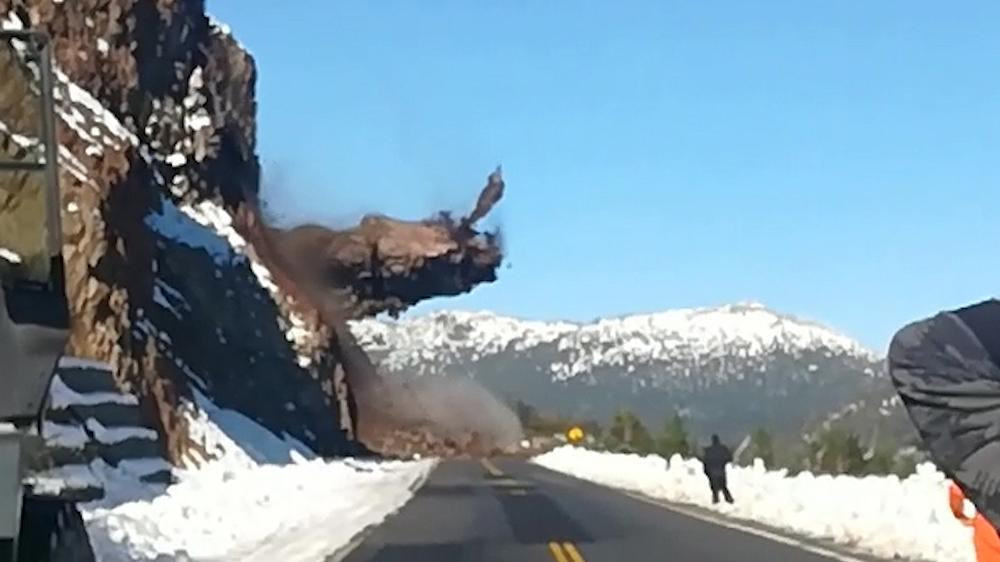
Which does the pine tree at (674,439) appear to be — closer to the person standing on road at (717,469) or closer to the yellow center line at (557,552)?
the person standing on road at (717,469)

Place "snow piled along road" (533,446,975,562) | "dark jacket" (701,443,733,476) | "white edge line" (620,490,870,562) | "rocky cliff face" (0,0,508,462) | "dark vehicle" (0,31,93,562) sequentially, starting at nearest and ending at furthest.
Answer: "dark vehicle" (0,31,93,562)
"white edge line" (620,490,870,562)
"snow piled along road" (533,446,975,562)
"rocky cliff face" (0,0,508,462)
"dark jacket" (701,443,733,476)

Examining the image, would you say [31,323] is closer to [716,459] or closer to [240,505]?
[240,505]

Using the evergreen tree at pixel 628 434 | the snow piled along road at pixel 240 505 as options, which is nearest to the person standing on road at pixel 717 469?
the snow piled along road at pixel 240 505

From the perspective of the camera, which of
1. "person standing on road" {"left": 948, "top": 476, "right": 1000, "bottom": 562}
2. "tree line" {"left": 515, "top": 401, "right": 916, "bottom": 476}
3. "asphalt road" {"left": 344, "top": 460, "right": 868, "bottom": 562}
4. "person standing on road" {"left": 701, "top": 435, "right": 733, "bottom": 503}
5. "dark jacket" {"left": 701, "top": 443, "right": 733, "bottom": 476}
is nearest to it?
"person standing on road" {"left": 948, "top": 476, "right": 1000, "bottom": 562}

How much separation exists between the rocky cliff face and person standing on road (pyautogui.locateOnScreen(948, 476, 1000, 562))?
108ft

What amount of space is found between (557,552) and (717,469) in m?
19.2

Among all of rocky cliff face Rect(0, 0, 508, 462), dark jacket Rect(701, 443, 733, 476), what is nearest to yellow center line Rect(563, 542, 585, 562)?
rocky cliff face Rect(0, 0, 508, 462)

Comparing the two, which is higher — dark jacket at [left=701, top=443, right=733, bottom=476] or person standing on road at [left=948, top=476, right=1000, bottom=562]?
person standing on road at [left=948, top=476, right=1000, bottom=562]

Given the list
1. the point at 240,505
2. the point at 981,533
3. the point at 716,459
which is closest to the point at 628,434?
the point at 716,459

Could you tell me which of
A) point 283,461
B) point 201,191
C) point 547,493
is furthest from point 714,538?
point 201,191

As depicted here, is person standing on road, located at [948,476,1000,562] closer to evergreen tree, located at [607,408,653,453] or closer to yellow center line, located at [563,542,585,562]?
yellow center line, located at [563,542,585,562]

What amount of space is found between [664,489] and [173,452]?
15416 mm

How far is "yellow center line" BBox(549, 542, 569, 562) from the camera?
66.5 ft

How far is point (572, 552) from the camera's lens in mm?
21375
